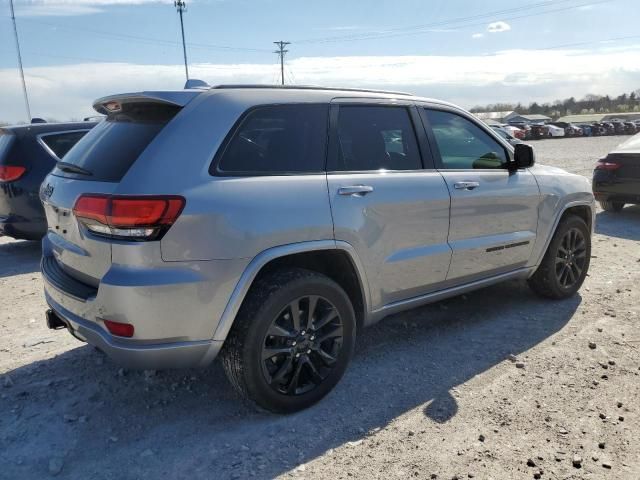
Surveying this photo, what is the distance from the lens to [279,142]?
3.17 m

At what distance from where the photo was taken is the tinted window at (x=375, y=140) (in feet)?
11.3

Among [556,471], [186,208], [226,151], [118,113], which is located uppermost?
[118,113]

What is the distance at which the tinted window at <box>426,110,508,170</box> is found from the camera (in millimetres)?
4047

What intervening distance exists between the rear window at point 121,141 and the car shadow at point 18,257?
3.80 meters

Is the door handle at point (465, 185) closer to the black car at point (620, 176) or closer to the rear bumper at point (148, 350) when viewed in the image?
the rear bumper at point (148, 350)

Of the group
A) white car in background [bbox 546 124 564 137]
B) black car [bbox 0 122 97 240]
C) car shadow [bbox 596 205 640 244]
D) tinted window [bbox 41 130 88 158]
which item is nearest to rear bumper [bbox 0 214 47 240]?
black car [bbox 0 122 97 240]

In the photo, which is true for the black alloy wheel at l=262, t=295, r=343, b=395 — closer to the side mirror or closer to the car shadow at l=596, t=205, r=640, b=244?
the side mirror

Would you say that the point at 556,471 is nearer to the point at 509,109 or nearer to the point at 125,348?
the point at 125,348

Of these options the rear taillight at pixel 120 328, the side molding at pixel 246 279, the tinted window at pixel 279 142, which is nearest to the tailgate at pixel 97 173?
the rear taillight at pixel 120 328

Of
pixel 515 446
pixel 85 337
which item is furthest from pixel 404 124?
pixel 85 337

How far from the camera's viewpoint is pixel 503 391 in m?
3.44

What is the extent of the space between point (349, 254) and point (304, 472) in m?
1.24

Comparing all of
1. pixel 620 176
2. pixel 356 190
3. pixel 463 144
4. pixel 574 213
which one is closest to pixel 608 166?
pixel 620 176

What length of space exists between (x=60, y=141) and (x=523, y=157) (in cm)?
567
